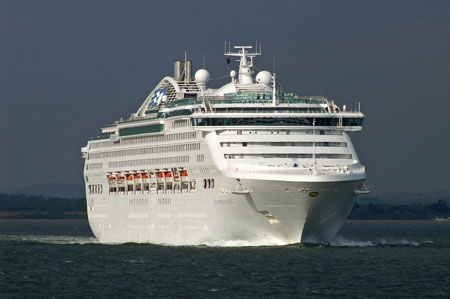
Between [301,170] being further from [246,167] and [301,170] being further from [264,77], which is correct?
[264,77]

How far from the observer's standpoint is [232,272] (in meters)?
67.9

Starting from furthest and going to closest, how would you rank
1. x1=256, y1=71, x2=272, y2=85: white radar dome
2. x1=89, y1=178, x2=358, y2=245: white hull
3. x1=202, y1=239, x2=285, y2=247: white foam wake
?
x1=256, y1=71, x2=272, y2=85: white radar dome < x1=202, y1=239, x2=285, y2=247: white foam wake < x1=89, y1=178, x2=358, y2=245: white hull

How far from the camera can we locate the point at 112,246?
95.9 m

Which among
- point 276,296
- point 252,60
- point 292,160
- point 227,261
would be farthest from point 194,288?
point 252,60

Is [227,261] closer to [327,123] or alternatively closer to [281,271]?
[281,271]

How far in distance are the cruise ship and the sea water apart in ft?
6.28

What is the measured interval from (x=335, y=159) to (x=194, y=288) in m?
22.2

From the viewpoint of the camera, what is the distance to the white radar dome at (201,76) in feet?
320

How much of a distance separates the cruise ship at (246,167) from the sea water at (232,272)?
192 cm

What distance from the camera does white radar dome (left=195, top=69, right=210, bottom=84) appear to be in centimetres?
9762

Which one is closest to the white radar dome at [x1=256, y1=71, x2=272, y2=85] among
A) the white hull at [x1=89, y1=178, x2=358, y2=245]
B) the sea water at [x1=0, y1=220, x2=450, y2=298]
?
the white hull at [x1=89, y1=178, x2=358, y2=245]

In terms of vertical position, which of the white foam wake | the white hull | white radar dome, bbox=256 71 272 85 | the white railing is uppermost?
white radar dome, bbox=256 71 272 85

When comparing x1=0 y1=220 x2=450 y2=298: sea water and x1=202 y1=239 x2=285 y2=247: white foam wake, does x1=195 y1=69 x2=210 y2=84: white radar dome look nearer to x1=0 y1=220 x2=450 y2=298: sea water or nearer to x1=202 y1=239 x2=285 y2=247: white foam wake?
x1=0 y1=220 x2=450 y2=298: sea water

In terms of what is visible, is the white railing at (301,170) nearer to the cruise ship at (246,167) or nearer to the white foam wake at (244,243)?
the cruise ship at (246,167)
